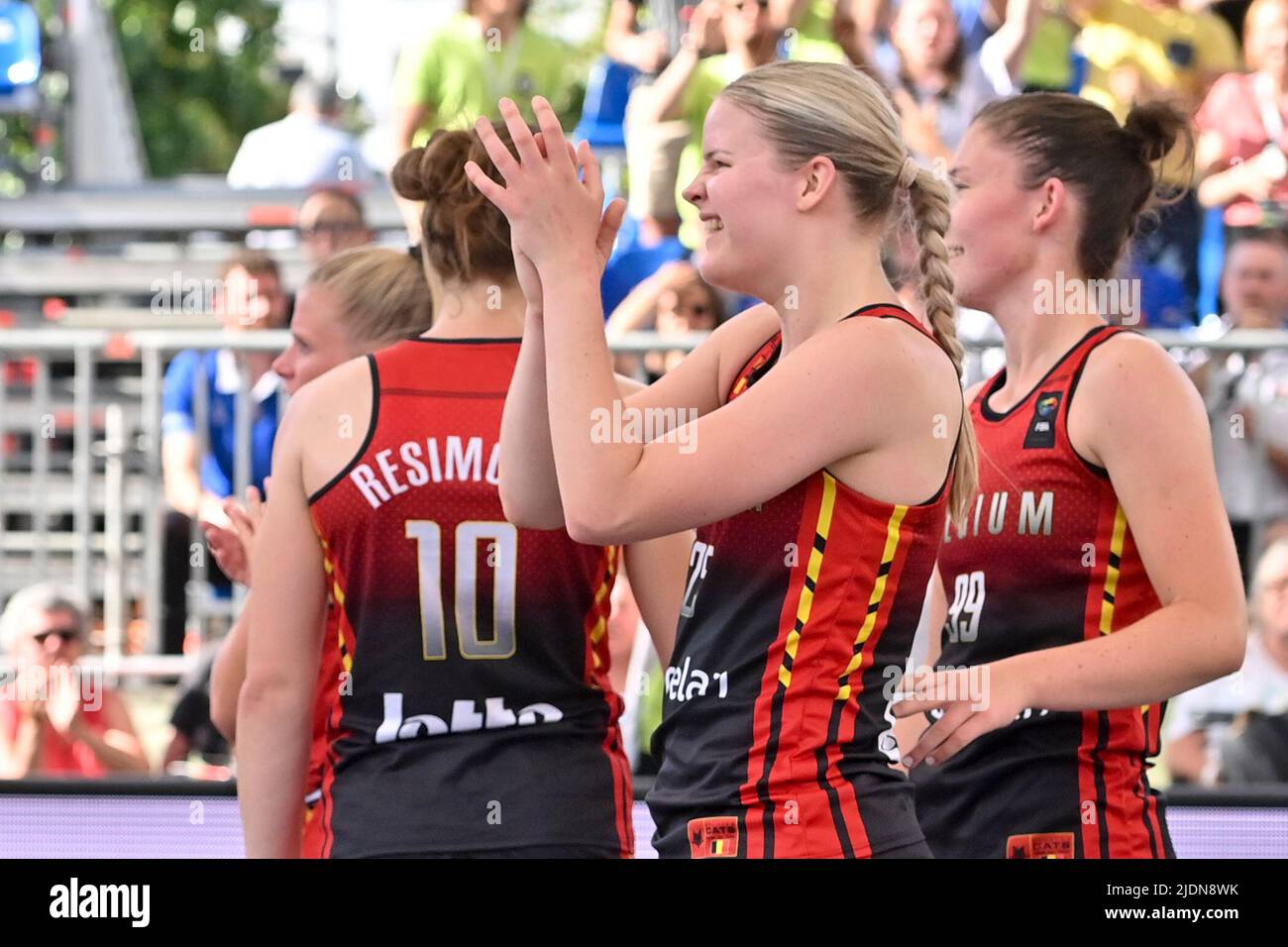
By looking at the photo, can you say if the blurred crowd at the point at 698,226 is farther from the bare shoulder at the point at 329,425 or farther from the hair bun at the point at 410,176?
the bare shoulder at the point at 329,425

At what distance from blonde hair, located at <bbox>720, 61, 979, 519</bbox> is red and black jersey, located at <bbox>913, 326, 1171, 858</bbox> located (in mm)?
274

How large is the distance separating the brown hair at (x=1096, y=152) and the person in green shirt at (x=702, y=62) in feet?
11.3

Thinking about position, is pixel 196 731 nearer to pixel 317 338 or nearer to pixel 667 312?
pixel 667 312

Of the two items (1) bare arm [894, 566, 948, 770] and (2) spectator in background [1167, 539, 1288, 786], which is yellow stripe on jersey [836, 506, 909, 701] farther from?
(2) spectator in background [1167, 539, 1288, 786]

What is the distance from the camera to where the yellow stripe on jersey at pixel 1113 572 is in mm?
2379

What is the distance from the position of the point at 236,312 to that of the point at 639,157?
4.94 ft

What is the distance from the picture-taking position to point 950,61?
622cm

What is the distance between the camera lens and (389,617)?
2.41 m

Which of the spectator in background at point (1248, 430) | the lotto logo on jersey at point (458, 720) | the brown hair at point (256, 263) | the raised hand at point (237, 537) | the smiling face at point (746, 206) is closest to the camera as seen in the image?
the smiling face at point (746, 206)

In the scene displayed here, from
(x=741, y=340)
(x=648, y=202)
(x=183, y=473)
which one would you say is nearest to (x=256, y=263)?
(x=183, y=473)

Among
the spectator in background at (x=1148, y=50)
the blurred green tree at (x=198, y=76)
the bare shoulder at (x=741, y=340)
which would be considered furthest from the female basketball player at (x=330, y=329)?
the blurred green tree at (x=198, y=76)

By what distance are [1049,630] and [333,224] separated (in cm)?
400
